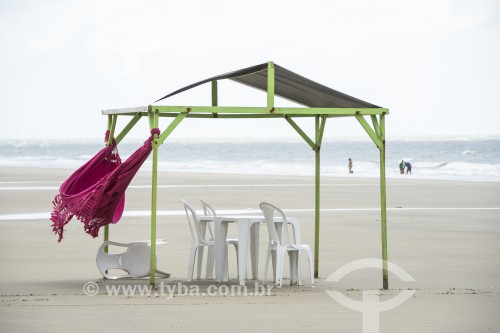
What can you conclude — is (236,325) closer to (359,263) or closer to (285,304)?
(285,304)

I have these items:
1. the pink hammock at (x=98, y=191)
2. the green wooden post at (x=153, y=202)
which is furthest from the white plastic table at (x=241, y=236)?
the pink hammock at (x=98, y=191)

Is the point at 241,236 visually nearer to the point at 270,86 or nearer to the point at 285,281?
the point at 285,281

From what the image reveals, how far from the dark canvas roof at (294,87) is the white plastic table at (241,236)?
1195mm

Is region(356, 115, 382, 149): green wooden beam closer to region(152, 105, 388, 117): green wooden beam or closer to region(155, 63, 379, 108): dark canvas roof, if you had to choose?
region(152, 105, 388, 117): green wooden beam

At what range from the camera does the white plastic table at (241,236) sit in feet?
29.6

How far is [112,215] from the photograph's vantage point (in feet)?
30.1

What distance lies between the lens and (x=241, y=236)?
29.6 feet

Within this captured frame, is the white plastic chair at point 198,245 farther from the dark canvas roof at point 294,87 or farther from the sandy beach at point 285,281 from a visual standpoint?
the dark canvas roof at point 294,87

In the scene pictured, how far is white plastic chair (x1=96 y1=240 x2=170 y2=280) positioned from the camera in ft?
31.0

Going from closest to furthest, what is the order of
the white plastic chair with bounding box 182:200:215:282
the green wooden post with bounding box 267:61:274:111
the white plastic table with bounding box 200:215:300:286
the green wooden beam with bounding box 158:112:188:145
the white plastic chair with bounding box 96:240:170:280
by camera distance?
the green wooden beam with bounding box 158:112:188:145 → the green wooden post with bounding box 267:61:274:111 → the white plastic table with bounding box 200:215:300:286 → the white plastic chair with bounding box 182:200:215:282 → the white plastic chair with bounding box 96:240:170:280

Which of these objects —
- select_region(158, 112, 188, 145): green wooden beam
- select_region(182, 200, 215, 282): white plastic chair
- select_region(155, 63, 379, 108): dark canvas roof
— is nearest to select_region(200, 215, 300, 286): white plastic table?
select_region(182, 200, 215, 282): white plastic chair

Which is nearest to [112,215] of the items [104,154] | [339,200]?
[104,154]

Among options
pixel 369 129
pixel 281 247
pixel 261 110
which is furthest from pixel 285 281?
pixel 261 110

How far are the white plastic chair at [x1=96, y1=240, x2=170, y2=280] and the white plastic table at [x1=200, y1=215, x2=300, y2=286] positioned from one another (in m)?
0.59
